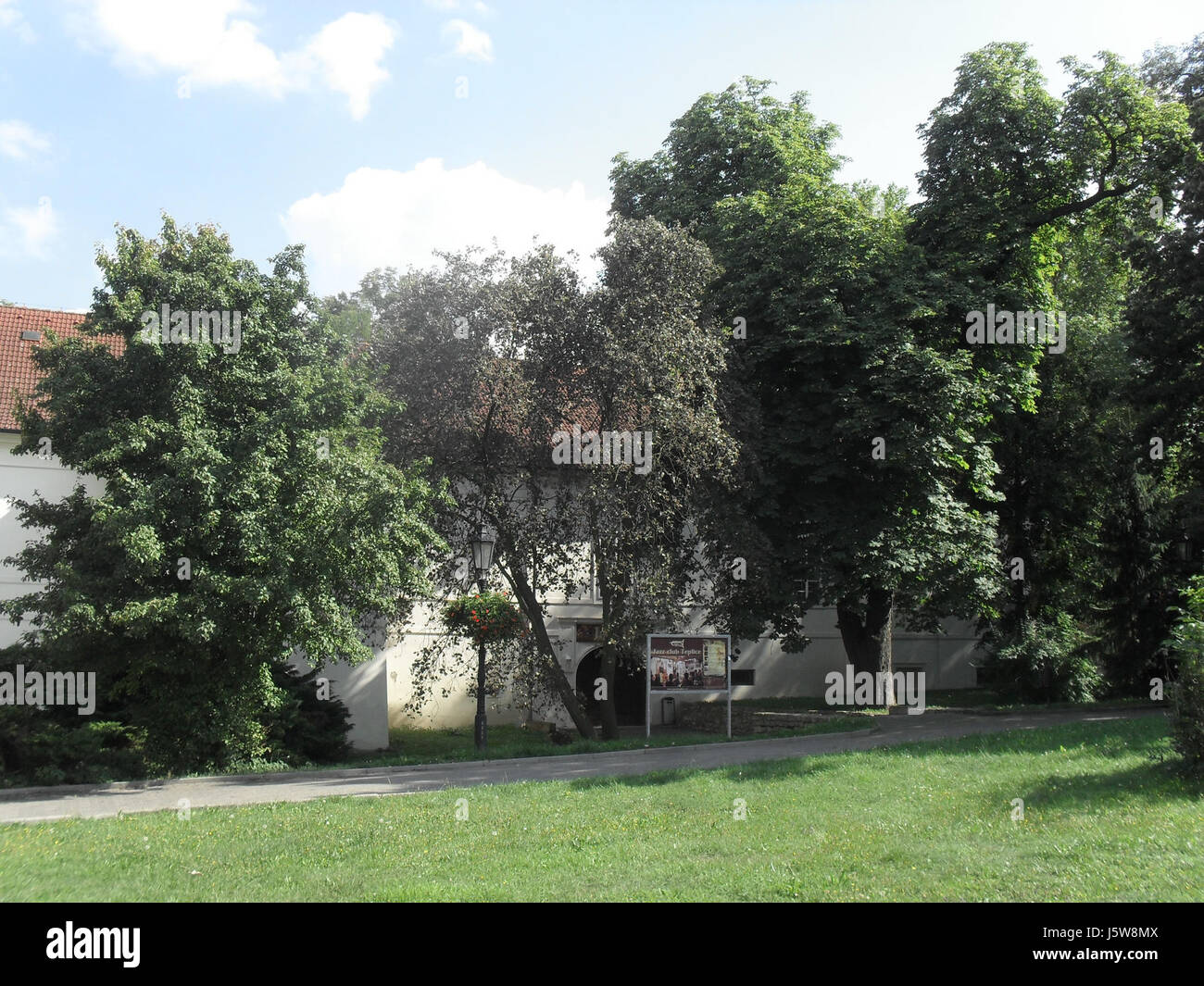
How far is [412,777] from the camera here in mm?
16422

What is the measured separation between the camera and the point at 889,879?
26.2 ft

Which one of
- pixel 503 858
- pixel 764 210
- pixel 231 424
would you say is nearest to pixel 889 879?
pixel 503 858

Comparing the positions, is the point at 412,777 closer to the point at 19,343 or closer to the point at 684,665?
the point at 684,665

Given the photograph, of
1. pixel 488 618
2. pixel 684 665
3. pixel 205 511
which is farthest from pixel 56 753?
pixel 684 665

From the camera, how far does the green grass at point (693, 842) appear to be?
313 inches

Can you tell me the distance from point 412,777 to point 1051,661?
60.6 ft

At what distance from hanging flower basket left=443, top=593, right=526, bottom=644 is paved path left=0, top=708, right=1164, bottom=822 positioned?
3.85 m

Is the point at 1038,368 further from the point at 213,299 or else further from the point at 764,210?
the point at 213,299

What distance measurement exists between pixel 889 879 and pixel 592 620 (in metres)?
23.5

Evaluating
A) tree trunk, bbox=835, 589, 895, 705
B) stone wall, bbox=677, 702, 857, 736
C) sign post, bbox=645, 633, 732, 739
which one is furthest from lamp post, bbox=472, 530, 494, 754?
tree trunk, bbox=835, 589, 895, 705

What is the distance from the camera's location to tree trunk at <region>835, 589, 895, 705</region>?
25.5 m

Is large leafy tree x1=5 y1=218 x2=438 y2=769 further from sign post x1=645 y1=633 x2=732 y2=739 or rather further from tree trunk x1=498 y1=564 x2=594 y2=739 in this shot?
sign post x1=645 y1=633 x2=732 y2=739

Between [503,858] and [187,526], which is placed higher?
[187,526]
